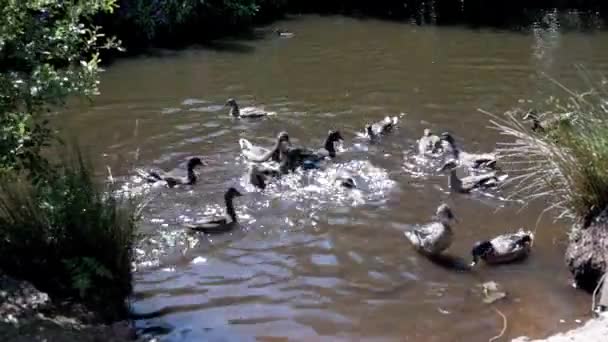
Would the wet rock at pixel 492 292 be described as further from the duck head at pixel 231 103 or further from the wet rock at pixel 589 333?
the duck head at pixel 231 103

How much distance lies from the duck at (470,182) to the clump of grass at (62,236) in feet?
17.0

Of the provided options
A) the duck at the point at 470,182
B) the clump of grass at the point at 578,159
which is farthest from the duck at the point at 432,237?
the duck at the point at 470,182

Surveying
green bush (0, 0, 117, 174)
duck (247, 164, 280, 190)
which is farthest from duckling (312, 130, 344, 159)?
green bush (0, 0, 117, 174)

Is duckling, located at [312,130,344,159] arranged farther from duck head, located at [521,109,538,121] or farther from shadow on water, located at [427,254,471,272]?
shadow on water, located at [427,254,471,272]

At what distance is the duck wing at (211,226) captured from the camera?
9.98 metres

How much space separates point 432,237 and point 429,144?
3795 millimetres

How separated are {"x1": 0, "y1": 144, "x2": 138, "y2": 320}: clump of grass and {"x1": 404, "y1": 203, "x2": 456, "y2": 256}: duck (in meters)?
3.30

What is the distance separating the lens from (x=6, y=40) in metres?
7.11

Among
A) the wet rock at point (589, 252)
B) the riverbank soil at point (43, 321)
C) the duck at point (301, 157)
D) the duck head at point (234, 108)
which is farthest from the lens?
the duck head at point (234, 108)

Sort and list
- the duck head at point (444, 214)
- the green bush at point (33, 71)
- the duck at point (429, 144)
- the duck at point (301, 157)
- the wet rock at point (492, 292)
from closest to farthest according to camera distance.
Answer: the green bush at point (33, 71) < the wet rock at point (492, 292) < the duck head at point (444, 214) < the duck at point (301, 157) < the duck at point (429, 144)

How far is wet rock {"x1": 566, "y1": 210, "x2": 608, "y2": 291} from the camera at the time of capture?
8.11 meters

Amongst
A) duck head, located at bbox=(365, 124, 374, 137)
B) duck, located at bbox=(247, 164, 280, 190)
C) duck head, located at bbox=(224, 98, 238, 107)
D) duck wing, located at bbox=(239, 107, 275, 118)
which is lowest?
duck, located at bbox=(247, 164, 280, 190)

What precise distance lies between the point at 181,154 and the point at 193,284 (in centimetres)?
457

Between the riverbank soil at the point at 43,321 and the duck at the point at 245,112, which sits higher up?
the duck at the point at 245,112
